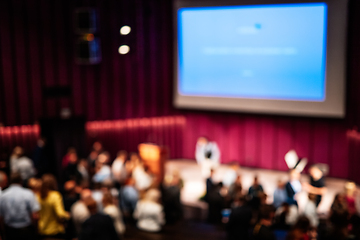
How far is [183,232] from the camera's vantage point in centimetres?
684

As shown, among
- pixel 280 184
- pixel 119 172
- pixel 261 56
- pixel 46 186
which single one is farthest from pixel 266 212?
pixel 261 56

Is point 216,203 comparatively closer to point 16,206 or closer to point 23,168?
point 16,206

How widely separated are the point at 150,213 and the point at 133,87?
537 centimetres

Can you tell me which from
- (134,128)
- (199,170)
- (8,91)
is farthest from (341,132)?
(8,91)

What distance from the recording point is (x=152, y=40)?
37.3 ft

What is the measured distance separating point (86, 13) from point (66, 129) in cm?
292

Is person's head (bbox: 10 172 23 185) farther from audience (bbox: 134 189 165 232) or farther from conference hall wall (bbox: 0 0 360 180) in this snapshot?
conference hall wall (bbox: 0 0 360 180)

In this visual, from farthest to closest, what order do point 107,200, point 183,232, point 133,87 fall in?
point 133,87 < point 183,232 < point 107,200

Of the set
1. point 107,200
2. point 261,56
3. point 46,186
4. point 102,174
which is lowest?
point 102,174

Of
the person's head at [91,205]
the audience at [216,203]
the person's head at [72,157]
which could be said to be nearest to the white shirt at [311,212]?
the audience at [216,203]

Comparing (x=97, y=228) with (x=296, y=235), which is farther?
(x=97, y=228)

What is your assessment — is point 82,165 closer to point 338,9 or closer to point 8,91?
point 8,91

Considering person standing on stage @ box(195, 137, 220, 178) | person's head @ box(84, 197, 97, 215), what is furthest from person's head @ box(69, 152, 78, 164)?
person's head @ box(84, 197, 97, 215)

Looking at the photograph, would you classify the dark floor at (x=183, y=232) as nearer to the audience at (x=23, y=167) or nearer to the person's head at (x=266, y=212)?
the person's head at (x=266, y=212)
